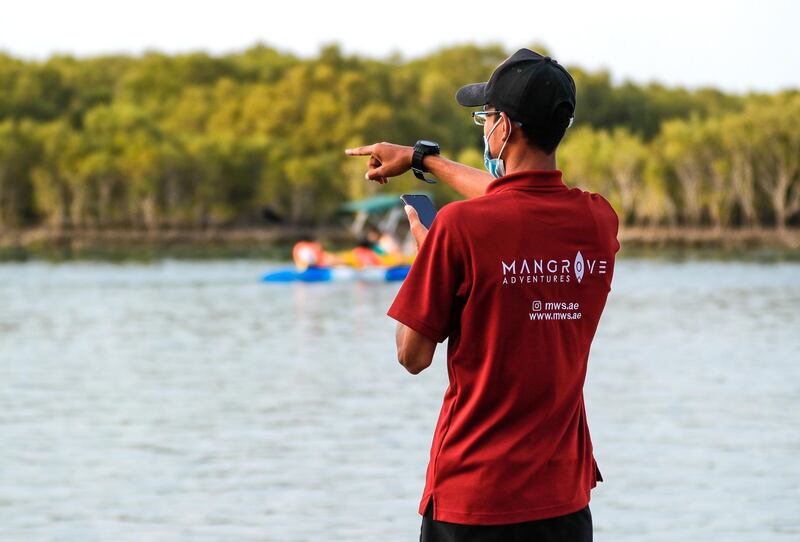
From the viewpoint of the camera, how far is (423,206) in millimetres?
3348

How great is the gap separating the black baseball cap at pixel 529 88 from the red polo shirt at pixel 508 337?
14 centimetres

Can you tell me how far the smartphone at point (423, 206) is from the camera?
3.33 meters

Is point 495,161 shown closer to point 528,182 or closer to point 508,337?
point 528,182

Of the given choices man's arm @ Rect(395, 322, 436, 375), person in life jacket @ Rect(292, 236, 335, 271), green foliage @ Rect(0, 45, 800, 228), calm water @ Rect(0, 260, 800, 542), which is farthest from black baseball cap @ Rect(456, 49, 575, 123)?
green foliage @ Rect(0, 45, 800, 228)

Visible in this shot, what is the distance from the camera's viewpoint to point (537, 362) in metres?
3.08

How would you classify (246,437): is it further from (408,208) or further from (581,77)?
(581,77)

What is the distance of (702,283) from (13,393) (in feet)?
100

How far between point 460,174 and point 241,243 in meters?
93.7

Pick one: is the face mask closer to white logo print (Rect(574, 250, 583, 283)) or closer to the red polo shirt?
the red polo shirt

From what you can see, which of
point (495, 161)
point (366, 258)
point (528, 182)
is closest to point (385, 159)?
point (495, 161)

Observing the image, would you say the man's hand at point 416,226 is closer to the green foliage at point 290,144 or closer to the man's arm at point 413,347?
the man's arm at point 413,347

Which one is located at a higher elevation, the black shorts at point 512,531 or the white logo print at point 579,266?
the white logo print at point 579,266

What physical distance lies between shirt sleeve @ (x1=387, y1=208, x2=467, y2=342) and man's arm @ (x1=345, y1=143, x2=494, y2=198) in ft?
1.45

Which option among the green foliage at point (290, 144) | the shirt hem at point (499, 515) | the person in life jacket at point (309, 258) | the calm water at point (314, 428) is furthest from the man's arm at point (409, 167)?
the green foliage at point (290, 144)
